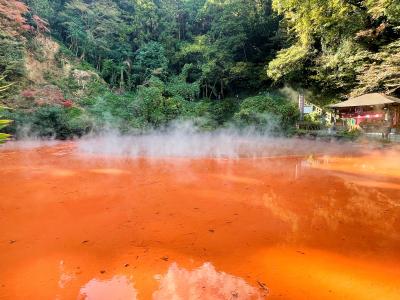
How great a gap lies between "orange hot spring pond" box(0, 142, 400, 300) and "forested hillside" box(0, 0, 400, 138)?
7101 mm

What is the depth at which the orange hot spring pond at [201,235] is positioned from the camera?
2221mm

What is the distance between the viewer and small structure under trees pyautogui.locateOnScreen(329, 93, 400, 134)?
10259 millimetres

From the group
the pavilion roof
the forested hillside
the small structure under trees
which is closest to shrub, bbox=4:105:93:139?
the forested hillside

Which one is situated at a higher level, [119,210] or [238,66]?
[238,66]

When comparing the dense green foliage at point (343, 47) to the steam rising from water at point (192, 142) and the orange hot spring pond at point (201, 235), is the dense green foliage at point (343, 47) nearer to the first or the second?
the steam rising from water at point (192, 142)

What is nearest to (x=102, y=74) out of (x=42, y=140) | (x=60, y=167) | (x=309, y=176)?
(x=42, y=140)

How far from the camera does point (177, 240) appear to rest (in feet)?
9.88

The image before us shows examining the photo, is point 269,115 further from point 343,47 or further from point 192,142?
point 192,142

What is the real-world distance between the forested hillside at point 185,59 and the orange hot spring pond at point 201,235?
7101 millimetres

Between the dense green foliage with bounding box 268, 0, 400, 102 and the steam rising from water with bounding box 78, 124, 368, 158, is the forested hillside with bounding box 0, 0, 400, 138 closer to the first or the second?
the dense green foliage with bounding box 268, 0, 400, 102

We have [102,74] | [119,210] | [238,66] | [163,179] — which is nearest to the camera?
[119,210]

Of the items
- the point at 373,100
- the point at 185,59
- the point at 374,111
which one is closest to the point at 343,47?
the point at 374,111

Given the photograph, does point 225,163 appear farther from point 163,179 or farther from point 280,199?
point 280,199

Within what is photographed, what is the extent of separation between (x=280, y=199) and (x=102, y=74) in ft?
58.1
